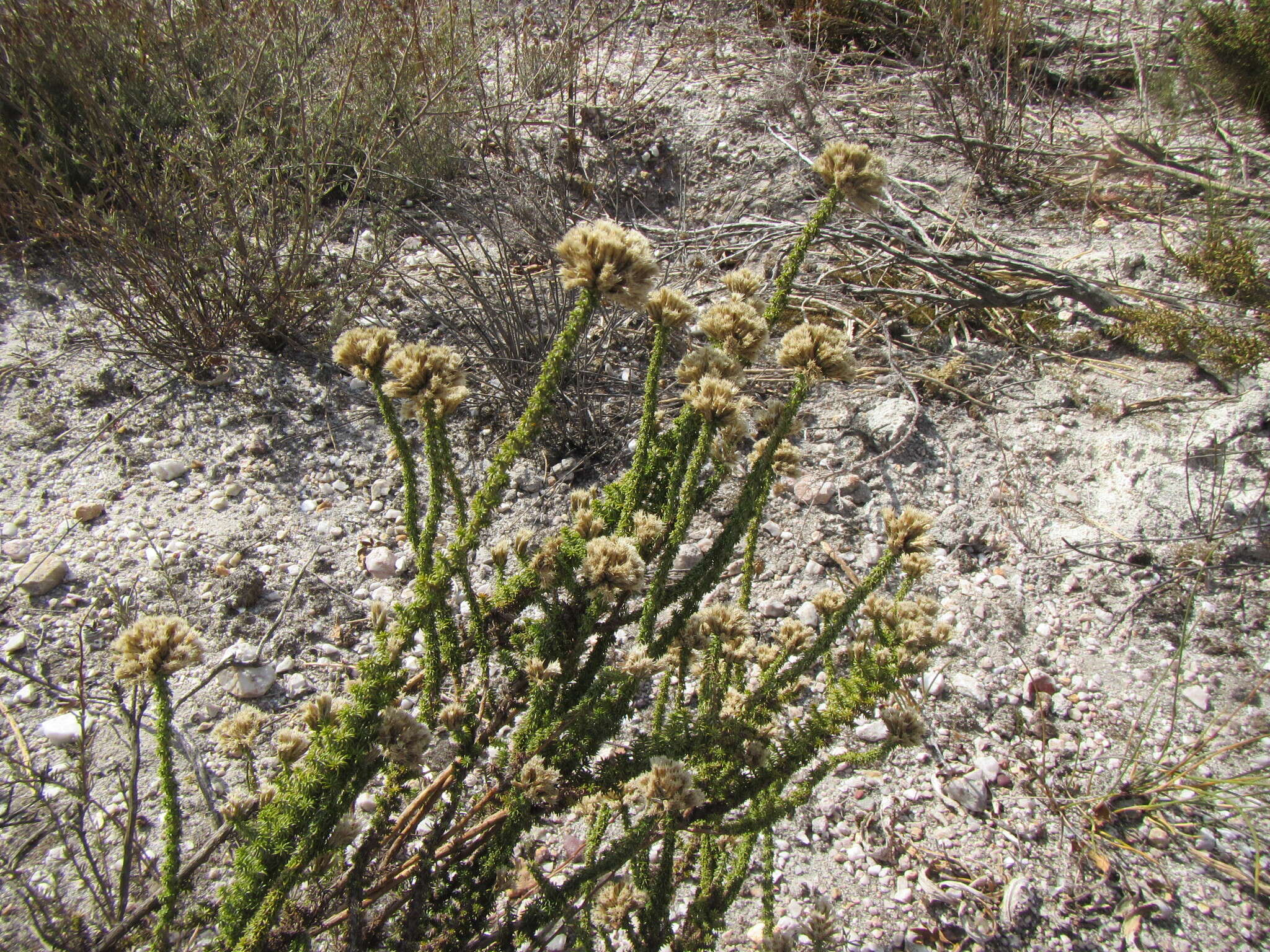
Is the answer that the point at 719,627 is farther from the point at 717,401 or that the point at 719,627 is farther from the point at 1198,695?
the point at 1198,695

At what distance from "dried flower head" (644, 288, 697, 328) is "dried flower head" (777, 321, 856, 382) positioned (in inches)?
7.0

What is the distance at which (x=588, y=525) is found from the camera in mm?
1212

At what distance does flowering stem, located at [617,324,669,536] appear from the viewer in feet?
4.08

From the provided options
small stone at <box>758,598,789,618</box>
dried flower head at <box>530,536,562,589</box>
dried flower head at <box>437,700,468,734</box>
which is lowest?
small stone at <box>758,598,789,618</box>

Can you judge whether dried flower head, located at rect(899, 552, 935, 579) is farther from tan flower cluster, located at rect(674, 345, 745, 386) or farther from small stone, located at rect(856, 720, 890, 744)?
small stone, located at rect(856, 720, 890, 744)

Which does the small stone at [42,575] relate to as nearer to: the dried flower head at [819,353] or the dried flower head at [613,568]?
the dried flower head at [613,568]

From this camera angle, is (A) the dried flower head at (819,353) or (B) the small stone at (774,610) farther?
(B) the small stone at (774,610)

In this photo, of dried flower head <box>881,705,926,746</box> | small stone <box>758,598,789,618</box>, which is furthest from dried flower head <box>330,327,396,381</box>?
small stone <box>758,598,789,618</box>

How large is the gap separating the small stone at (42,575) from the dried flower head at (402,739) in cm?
192

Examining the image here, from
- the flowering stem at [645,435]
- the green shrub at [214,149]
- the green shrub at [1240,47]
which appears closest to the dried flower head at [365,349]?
the flowering stem at [645,435]

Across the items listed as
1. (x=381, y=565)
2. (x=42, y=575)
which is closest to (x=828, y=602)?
(x=381, y=565)

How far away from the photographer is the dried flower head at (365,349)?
3.78 feet

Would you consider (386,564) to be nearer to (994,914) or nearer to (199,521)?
(199,521)

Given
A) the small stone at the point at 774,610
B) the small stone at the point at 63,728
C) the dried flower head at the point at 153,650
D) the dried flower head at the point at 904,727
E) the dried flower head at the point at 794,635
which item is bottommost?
the small stone at the point at 774,610
